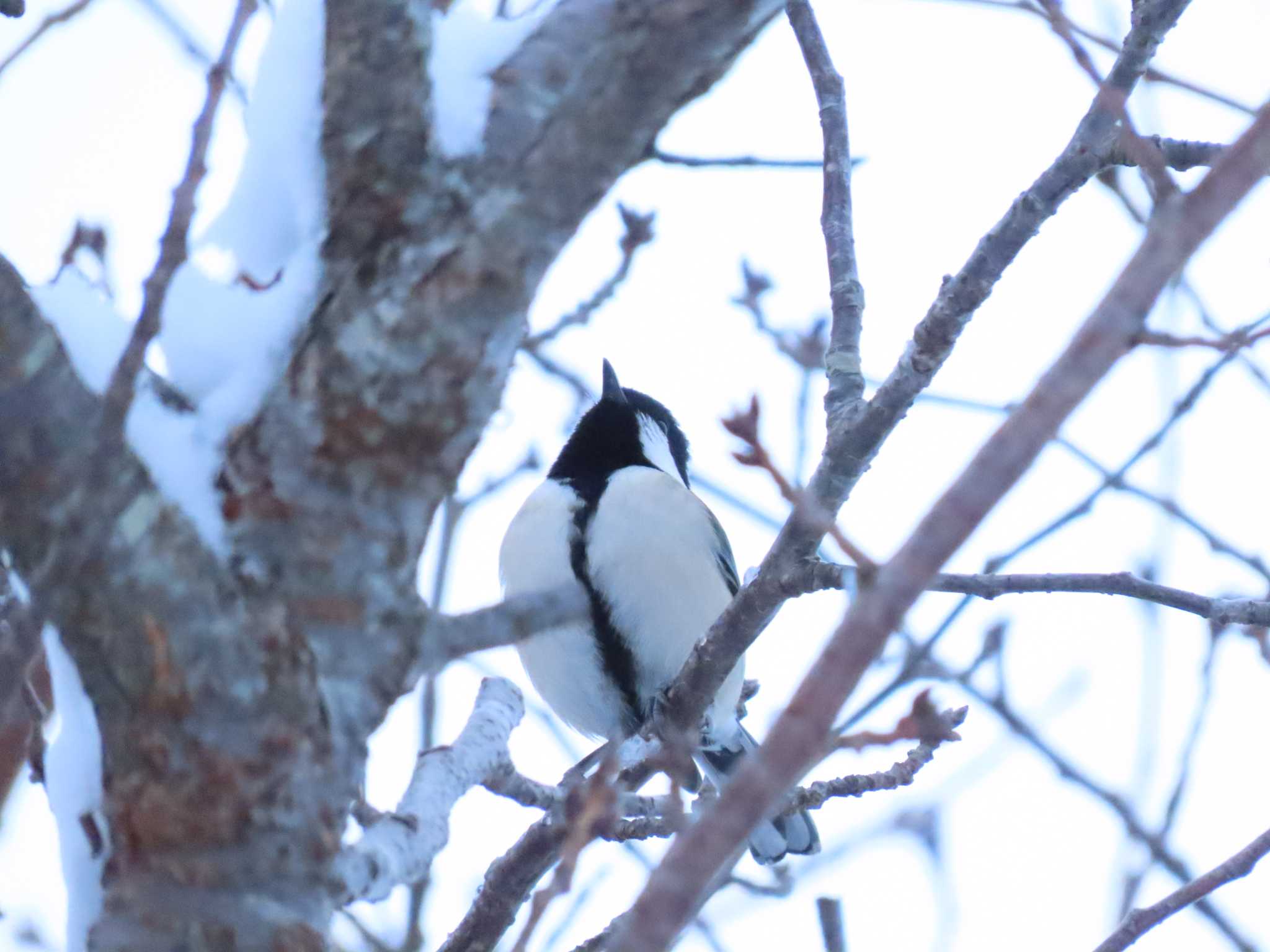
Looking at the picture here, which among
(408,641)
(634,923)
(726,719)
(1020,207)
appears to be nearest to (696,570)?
(726,719)

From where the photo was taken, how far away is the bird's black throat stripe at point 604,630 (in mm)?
3939

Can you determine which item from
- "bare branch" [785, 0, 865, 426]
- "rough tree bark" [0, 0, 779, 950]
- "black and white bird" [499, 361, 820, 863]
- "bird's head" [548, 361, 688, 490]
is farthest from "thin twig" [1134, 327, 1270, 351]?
"bird's head" [548, 361, 688, 490]

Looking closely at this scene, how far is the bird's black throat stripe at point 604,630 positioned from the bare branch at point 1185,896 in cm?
227

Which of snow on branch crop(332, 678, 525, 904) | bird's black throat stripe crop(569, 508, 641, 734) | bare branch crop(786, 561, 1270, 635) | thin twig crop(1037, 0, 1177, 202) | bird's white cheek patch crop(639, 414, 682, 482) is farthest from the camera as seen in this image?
bird's white cheek patch crop(639, 414, 682, 482)

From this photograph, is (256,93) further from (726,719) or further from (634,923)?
(726,719)

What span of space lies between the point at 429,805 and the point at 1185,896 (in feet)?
2.98

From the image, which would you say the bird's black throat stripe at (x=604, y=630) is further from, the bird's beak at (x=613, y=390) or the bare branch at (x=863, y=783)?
the bare branch at (x=863, y=783)

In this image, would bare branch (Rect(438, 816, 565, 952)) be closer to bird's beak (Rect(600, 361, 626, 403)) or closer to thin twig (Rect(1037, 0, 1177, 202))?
thin twig (Rect(1037, 0, 1177, 202))

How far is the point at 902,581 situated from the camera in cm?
80

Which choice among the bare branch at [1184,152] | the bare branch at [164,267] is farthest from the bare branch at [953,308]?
the bare branch at [164,267]

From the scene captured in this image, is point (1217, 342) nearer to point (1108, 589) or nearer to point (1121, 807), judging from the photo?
point (1108, 589)

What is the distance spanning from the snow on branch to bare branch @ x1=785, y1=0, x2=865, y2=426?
75cm

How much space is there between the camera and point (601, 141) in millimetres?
1521

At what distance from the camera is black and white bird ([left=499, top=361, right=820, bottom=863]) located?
13.0 feet
